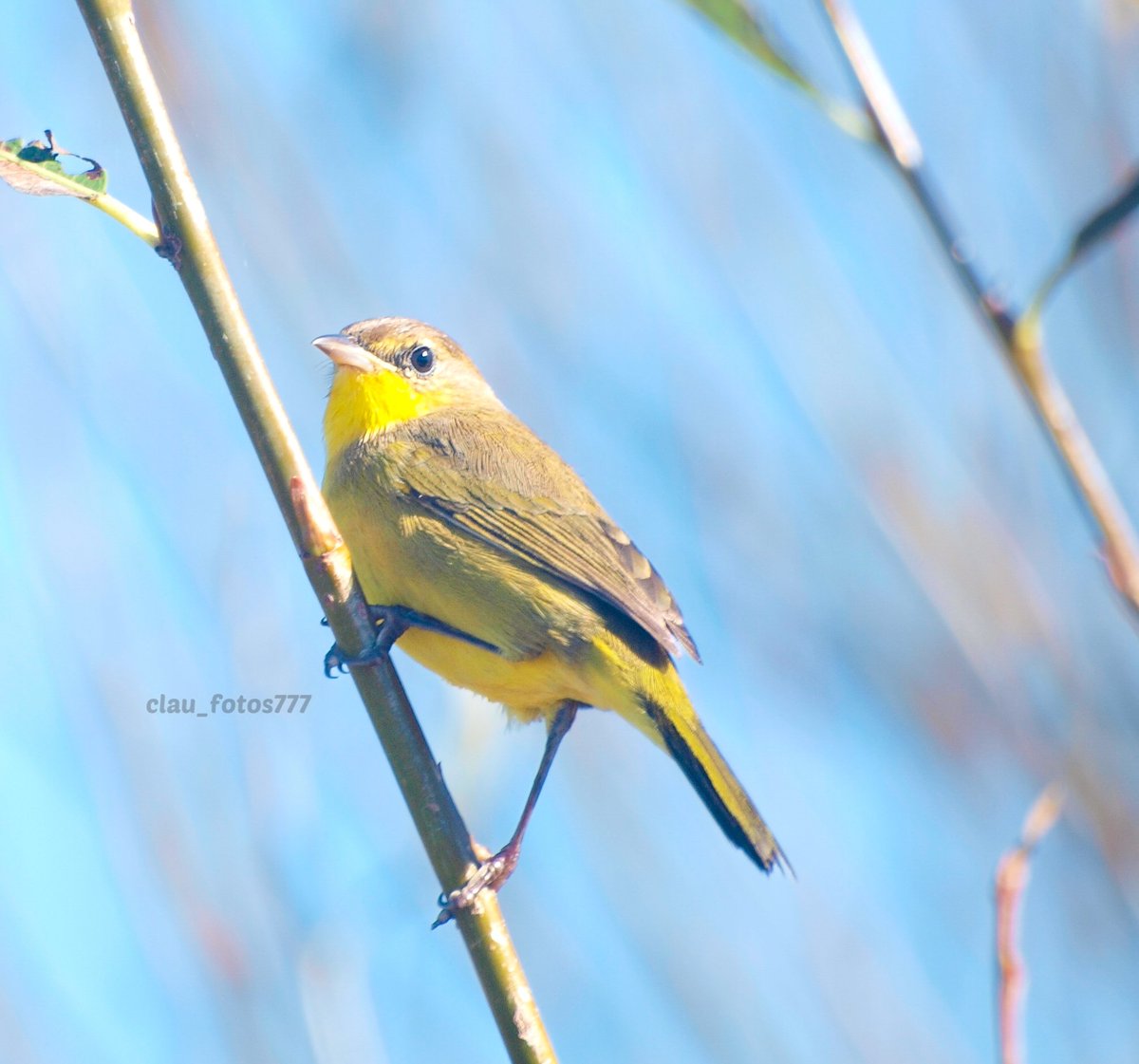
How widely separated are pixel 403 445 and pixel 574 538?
1.90ft

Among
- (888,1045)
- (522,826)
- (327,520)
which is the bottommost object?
(888,1045)

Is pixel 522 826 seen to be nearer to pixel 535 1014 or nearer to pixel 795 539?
pixel 535 1014

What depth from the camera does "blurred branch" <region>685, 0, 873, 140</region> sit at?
1.35m

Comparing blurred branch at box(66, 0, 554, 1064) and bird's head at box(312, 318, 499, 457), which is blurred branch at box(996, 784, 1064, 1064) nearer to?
blurred branch at box(66, 0, 554, 1064)

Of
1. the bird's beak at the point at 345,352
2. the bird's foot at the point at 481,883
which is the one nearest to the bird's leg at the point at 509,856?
the bird's foot at the point at 481,883

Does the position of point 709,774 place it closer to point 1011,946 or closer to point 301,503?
point 301,503

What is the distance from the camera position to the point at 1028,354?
1.11 metres

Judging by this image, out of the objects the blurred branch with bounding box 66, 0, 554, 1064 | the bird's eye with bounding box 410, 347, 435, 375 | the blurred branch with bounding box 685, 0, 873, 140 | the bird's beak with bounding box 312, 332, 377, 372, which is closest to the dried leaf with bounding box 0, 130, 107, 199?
the blurred branch with bounding box 66, 0, 554, 1064

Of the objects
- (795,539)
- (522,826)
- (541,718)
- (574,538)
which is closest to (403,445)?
(574,538)

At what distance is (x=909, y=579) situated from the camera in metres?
4.46

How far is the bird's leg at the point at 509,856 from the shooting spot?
7.88 ft

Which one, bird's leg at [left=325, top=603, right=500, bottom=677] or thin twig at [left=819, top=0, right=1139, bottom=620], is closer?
thin twig at [left=819, top=0, right=1139, bottom=620]

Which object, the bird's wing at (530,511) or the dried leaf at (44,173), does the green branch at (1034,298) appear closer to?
the dried leaf at (44,173)

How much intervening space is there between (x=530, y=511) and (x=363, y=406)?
0.69m
